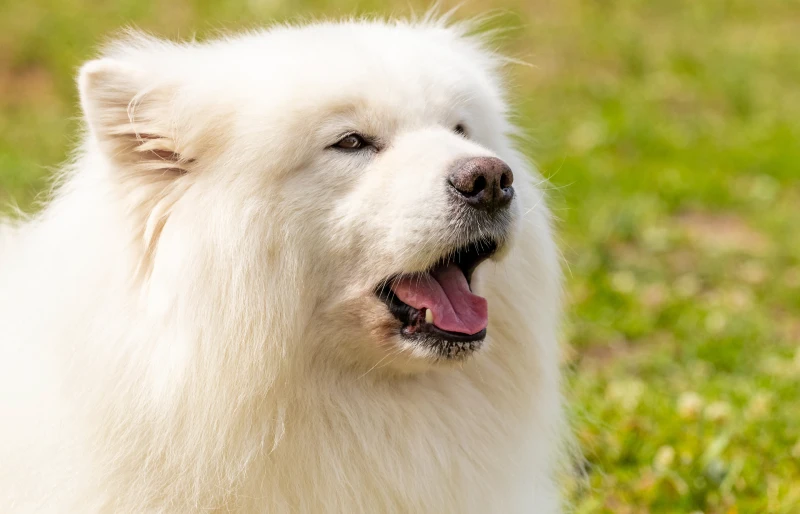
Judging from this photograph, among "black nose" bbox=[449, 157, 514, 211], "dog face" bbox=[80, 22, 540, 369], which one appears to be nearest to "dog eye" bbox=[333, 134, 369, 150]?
"dog face" bbox=[80, 22, 540, 369]

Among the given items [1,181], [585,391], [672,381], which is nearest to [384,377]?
[585,391]

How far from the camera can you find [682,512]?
413 centimetres

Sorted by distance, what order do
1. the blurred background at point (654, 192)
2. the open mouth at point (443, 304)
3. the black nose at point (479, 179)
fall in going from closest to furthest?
the black nose at point (479, 179) → the open mouth at point (443, 304) → the blurred background at point (654, 192)

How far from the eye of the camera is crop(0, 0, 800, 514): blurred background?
4586 mm

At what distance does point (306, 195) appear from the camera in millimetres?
3033

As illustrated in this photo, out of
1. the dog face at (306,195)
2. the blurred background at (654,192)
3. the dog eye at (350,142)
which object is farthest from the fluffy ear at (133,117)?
the blurred background at (654,192)

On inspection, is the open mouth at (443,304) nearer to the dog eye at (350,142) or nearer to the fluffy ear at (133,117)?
the dog eye at (350,142)

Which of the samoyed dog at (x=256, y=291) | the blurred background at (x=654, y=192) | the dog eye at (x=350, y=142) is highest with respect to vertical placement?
the dog eye at (x=350, y=142)

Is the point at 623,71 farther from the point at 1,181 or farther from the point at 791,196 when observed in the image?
the point at 1,181

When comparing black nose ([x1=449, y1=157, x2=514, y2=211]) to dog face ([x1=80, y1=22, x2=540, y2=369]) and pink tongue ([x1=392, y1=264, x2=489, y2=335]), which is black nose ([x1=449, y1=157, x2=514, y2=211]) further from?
pink tongue ([x1=392, y1=264, x2=489, y2=335])

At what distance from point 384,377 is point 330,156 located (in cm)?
74

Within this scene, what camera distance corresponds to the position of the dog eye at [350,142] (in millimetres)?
3076

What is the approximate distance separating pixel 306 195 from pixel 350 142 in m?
0.23

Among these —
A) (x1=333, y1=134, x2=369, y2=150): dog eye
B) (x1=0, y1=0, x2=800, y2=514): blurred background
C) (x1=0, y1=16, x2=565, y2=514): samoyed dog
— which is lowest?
(x1=0, y1=0, x2=800, y2=514): blurred background
